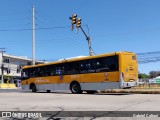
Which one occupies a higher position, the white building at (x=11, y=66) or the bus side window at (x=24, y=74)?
the white building at (x=11, y=66)

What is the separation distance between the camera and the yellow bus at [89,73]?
2266 cm

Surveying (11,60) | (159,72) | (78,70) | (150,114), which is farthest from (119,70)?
(159,72)

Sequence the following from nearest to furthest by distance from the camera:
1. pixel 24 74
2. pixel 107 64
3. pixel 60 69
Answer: pixel 107 64
pixel 60 69
pixel 24 74

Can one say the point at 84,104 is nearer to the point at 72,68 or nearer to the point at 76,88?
the point at 76,88

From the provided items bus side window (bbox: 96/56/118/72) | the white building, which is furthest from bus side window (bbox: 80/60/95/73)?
the white building

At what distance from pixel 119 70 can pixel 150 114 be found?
11841mm

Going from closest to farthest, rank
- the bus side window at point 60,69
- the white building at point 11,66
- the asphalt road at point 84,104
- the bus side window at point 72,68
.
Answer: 1. the asphalt road at point 84,104
2. the bus side window at point 72,68
3. the bus side window at point 60,69
4. the white building at point 11,66

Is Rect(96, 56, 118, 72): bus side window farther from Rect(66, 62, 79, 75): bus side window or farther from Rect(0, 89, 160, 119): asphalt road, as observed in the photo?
Rect(0, 89, 160, 119): asphalt road

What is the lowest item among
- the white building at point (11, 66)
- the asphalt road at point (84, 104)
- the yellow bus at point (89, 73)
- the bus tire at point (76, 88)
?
the asphalt road at point (84, 104)

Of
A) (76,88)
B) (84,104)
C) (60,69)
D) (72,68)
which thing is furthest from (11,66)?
(84,104)

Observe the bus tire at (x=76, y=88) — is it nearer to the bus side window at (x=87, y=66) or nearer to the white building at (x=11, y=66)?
the bus side window at (x=87, y=66)

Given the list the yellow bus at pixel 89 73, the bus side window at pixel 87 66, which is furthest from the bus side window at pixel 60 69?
the bus side window at pixel 87 66

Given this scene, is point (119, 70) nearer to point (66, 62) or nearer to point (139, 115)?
point (66, 62)

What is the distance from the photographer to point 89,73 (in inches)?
977
